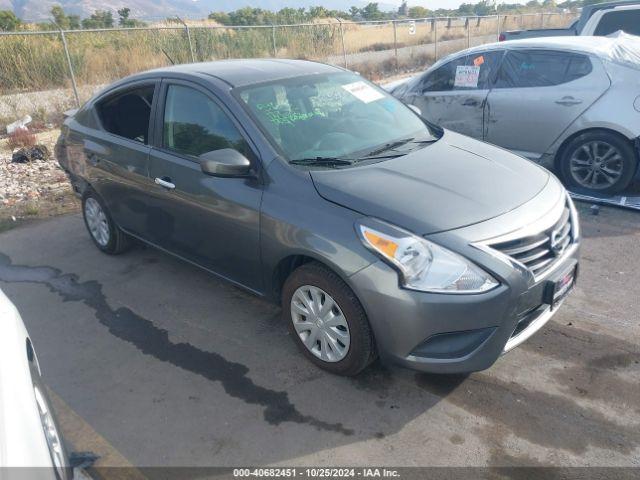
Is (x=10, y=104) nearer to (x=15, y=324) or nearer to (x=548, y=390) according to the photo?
(x=15, y=324)

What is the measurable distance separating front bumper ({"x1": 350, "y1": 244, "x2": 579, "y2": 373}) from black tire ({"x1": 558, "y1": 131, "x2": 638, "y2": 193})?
11.3 feet

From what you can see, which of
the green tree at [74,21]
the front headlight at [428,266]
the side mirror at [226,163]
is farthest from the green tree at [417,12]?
the front headlight at [428,266]

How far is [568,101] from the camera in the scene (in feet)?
19.1

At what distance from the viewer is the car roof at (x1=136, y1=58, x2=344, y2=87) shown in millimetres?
3797

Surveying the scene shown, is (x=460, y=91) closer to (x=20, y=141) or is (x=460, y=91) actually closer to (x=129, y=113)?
(x=129, y=113)

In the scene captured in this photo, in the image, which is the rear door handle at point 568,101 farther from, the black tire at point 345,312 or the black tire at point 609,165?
the black tire at point 345,312

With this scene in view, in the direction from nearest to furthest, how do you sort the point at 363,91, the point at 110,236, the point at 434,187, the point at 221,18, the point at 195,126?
the point at 434,187 < the point at 195,126 < the point at 363,91 < the point at 110,236 < the point at 221,18

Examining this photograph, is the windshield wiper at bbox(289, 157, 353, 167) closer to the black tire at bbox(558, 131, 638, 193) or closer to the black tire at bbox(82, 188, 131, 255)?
the black tire at bbox(82, 188, 131, 255)

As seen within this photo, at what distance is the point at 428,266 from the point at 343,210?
1.88ft

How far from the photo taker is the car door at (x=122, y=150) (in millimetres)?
4219

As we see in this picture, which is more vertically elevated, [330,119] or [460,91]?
[330,119]

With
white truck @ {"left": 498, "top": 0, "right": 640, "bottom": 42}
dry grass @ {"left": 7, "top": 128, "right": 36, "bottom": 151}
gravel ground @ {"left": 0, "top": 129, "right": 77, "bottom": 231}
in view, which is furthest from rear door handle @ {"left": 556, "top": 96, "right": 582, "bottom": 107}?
dry grass @ {"left": 7, "top": 128, "right": 36, "bottom": 151}

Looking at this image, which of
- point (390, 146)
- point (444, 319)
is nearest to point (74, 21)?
point (390, 146)

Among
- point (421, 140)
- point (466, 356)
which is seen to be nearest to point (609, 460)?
point (466, 356)
